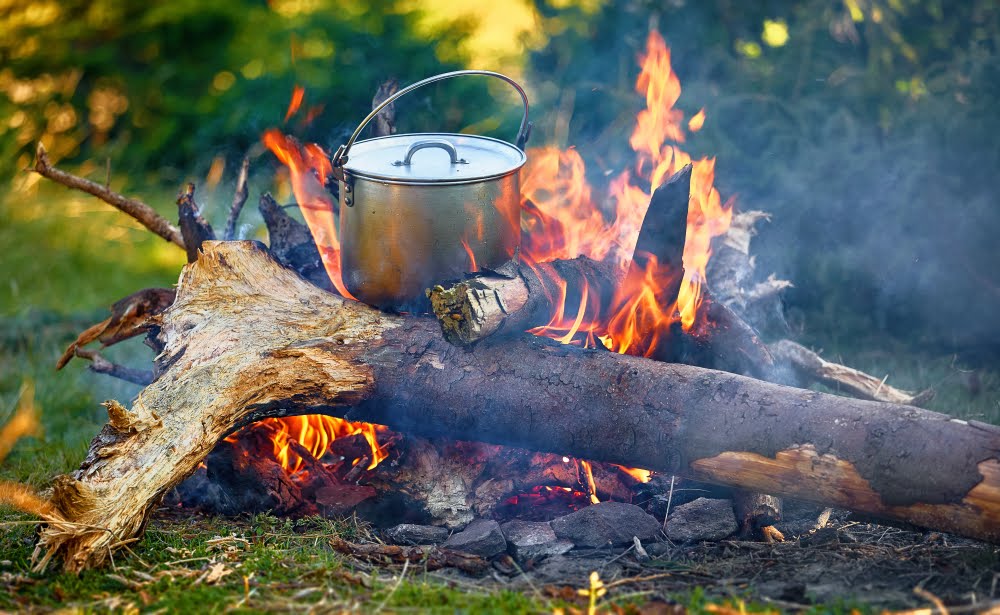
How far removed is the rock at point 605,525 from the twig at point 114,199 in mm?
Result: 2313

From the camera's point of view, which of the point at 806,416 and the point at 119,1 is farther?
the point at 119,1

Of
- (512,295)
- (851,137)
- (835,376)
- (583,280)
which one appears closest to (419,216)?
(512,295)

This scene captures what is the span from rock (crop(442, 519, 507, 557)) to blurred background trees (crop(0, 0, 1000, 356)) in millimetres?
2230

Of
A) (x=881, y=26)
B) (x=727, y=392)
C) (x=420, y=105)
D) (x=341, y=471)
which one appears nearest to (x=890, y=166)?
(x=881, y=26)

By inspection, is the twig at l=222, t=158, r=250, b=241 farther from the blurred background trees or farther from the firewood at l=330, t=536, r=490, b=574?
the firewood at l=330, t=536, r=490, b=574

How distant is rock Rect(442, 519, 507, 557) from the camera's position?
314cm

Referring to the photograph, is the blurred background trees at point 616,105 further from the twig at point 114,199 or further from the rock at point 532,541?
the rock at point 532,541

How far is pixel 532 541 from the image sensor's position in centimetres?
320

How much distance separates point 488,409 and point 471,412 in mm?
70

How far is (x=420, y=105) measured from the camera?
6.46 metres

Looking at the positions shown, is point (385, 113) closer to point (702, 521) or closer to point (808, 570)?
point (702, 521)

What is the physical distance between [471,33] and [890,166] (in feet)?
12.1

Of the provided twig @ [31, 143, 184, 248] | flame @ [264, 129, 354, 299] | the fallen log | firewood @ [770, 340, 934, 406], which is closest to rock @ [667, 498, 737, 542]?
the fallen log

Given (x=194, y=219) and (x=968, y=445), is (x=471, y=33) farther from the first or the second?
(x=968, y=445)
